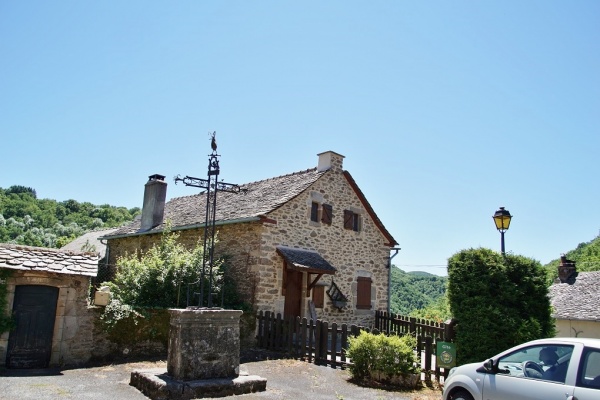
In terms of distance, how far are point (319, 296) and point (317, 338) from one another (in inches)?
183

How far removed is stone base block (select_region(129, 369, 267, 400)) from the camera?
6.79 metres

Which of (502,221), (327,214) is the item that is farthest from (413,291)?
(502,221)

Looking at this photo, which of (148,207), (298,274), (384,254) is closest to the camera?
(298,274)

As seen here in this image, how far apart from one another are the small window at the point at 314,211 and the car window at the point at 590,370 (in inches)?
438

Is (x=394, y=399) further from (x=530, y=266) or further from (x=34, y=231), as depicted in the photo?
(x=34, y=231)

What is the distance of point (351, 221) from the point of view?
17141 mm

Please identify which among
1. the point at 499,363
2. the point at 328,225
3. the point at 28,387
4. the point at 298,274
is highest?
the point at 328,225

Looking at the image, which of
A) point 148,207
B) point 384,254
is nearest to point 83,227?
point 148,207

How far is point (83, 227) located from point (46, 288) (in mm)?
47819

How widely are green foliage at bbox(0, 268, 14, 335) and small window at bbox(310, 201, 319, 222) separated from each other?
9.25 metres

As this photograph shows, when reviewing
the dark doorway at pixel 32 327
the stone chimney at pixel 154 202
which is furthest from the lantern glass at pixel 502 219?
the stone chimney at pixel 154 202

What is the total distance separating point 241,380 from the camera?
744 centimetres

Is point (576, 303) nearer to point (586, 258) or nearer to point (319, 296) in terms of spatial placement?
point (319, 296)

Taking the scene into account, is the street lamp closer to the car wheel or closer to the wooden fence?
the wooden fence
